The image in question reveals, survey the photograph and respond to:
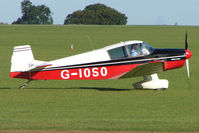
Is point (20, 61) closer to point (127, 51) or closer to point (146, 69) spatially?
point (127, 51)

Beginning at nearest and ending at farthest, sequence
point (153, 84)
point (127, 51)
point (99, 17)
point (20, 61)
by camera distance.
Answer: point (20, 61) < point (127, 51) < point (153, 84) < point (99, 17)

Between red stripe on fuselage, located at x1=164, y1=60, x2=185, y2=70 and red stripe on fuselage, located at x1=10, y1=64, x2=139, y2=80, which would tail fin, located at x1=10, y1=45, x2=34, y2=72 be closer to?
red stripe on fuselage, located at x1=10, y1=64, x2=139, y2=80

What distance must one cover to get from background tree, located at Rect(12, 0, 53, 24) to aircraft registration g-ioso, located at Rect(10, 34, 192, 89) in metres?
128

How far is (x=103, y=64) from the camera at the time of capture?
1436 centimetres

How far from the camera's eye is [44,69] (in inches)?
558

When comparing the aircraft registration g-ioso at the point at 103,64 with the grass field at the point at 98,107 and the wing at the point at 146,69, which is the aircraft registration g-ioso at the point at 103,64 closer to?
the wing at the point at 146,69

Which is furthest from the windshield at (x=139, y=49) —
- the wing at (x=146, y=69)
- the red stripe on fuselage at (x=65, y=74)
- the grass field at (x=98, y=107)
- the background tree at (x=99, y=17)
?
the background tree at (x=99, y=17)

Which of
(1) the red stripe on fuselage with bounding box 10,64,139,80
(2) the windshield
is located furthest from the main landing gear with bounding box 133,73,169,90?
(1) the red stripe on fuselage with bounding box 10,64,139,80

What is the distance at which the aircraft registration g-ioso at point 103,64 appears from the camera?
46.4 feet

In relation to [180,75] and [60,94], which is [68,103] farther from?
[180,75]

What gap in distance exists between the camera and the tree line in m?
134

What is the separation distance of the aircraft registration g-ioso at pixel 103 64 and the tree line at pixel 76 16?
117971 mm

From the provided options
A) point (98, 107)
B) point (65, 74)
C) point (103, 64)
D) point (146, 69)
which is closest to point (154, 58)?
point (146, 69)

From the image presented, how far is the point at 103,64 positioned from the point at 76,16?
126010 millimetres
